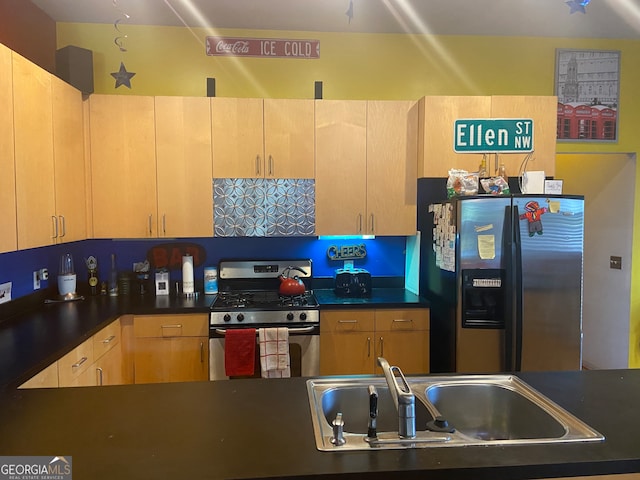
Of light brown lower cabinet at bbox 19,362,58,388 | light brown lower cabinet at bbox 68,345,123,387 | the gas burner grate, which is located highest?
the gas burner grate

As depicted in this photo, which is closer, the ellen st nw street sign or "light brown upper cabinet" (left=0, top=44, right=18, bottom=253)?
"light brown upper cabinet" (left=0, top=44, right=18, bottom=253)

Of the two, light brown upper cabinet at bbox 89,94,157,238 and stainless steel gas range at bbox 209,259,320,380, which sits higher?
light brown upper cabinet at bbox 89,94,157,238

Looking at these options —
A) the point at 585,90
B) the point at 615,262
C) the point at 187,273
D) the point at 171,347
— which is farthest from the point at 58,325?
the point at 615,262

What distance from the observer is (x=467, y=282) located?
281cm

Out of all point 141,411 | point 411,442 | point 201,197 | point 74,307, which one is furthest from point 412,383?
point 74,307

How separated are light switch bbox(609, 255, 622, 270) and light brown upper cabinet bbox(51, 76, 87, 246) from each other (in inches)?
167

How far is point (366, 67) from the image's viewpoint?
3.59 meters

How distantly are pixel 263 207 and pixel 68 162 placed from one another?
1288mm

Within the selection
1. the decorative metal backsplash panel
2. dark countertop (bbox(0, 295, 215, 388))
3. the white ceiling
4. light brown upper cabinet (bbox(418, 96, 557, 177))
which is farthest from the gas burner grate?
the white ceiling

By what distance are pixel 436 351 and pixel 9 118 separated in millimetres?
2883

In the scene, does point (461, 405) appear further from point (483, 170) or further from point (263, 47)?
point (263, 47)

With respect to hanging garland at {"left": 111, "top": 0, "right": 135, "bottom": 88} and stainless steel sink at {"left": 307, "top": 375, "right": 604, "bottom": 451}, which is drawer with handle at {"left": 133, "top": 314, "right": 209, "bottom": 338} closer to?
stainless steel sink at {"left": 307, "top": 375, "right": 604, "bottom": 451}

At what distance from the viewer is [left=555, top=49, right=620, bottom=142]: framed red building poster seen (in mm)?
3637

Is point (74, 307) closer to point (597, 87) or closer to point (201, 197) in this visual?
point (201, 197)
